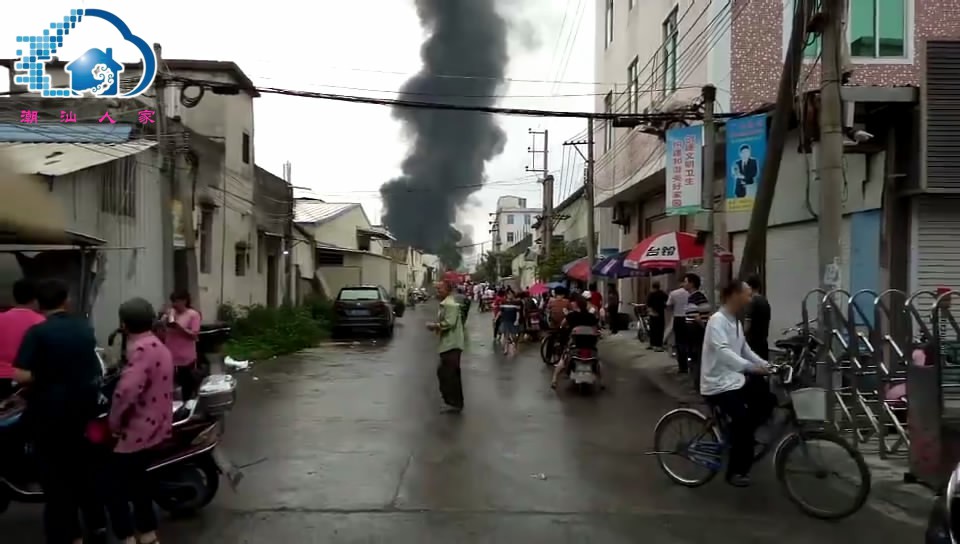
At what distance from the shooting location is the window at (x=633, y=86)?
26566 millimetres

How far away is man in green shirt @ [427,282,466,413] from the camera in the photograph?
36.6 ft

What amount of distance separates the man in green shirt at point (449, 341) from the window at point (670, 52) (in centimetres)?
1311

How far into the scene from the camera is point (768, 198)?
1186cm

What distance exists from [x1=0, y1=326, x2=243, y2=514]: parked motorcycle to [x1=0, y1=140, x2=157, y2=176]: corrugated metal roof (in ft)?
21.7

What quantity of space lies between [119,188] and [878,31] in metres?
15.4

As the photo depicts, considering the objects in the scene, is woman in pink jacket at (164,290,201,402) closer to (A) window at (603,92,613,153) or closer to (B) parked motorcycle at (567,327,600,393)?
(B) parked motorcycle at (567,327,600,393)

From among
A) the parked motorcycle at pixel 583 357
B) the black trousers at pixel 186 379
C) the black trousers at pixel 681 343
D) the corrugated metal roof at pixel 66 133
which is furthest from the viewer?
the black trousers at pixel 681 343

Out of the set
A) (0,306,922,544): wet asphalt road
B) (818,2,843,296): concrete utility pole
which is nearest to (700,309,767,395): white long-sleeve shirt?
(0,306,922,544): wet asphalt road

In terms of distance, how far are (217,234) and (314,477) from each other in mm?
15539

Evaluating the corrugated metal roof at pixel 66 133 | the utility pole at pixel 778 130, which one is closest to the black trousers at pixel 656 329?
the utility pole at pixel 778 130

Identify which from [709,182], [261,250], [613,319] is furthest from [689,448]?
[261,250]

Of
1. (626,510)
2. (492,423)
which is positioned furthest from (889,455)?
(492,423)

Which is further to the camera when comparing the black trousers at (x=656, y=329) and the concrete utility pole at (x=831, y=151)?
the black trousers at (x=656, y=329)

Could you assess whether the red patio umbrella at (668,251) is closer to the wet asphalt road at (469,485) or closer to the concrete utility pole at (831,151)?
the wet asphalt road at (469,485)
